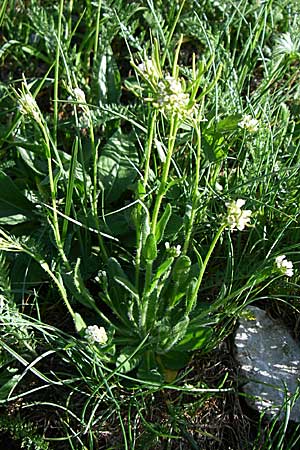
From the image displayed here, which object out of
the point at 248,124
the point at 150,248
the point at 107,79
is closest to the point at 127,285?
the point at 150,248

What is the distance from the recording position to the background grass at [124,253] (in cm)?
117

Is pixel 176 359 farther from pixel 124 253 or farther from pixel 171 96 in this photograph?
pixel 171 96

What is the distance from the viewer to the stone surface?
4.26 feet

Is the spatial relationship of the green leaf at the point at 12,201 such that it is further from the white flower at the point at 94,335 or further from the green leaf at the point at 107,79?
the white flower at the point at 94,335

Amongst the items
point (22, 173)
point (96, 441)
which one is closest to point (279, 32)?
point (22, 173)

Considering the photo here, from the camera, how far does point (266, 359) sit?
1.35 m

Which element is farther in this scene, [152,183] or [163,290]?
[152,183]

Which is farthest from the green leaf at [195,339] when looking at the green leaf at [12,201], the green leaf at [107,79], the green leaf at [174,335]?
the green leaf at [107,79]

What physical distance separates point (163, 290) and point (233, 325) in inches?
8.6

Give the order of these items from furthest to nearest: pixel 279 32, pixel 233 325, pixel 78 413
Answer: pixel 279 32
pixel 233 325
pixel 78 413

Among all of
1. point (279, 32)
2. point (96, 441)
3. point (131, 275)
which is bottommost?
point (96, 441)

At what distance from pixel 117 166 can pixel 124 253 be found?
0.21 m

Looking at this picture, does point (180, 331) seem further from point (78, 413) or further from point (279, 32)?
point (279, 32)

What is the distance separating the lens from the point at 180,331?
113 centimetres
